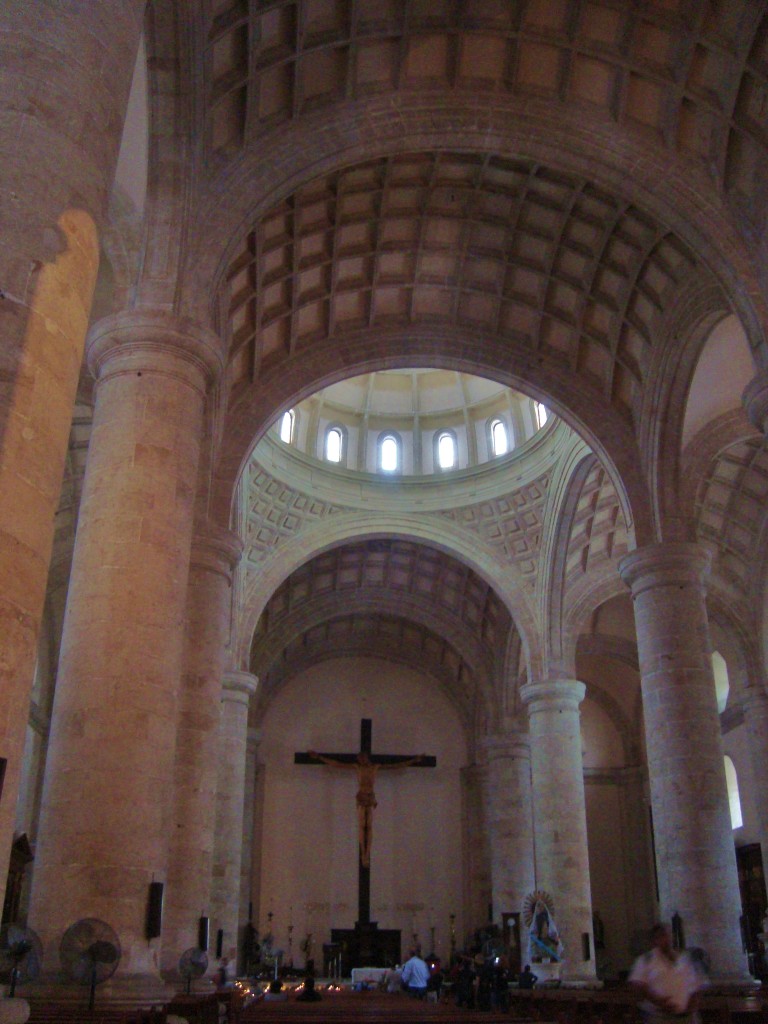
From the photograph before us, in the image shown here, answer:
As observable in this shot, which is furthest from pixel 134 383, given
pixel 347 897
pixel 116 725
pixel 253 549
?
pixel 347 897

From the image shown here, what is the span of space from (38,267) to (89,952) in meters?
5.55

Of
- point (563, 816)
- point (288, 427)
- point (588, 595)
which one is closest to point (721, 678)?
point (588, 595)

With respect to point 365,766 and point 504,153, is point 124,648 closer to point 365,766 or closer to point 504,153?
point 504,153

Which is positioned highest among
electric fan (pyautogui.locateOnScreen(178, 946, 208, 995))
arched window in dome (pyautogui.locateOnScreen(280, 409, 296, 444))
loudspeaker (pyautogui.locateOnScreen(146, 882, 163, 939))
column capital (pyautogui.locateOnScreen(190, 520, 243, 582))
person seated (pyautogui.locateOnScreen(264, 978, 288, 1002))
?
arched window in dome (pyautogui.locateOnScreen(280, 409, 296, 444))

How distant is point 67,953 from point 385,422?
22.4 metres

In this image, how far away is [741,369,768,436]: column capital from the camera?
488 inches

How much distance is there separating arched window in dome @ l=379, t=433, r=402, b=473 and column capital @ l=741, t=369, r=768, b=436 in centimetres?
1646

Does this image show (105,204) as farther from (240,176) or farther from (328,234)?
(328,234)

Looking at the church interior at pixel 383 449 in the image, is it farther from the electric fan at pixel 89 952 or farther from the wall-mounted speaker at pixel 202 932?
the wall-mounted speaker at pixel 202 932

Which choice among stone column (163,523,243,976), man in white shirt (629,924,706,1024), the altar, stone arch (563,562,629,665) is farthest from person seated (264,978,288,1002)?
man in white shirt (629,924,706,1024)

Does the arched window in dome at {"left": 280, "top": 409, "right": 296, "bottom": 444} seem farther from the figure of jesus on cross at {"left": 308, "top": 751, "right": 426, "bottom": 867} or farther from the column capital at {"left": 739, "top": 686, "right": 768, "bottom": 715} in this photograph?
the column capital at {"left": 739, "top": 686, "right": 768, "bottom": 715}

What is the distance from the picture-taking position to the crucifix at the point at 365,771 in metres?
32.4

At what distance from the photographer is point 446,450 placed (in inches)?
1134

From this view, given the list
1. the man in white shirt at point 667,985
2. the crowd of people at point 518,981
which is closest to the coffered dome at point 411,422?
the crowd of people at point 518,981
